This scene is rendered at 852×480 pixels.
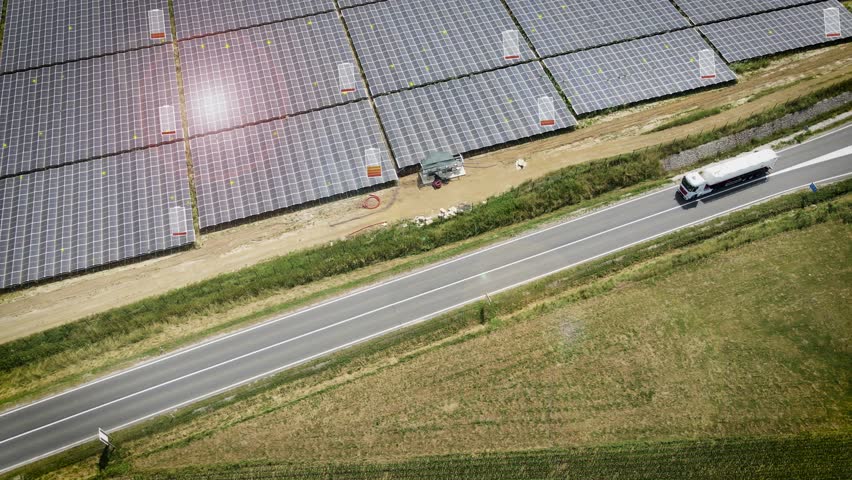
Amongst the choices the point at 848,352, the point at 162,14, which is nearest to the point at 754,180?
the point at 848,352

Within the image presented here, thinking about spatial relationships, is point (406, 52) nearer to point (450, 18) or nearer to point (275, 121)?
point (450, 18)

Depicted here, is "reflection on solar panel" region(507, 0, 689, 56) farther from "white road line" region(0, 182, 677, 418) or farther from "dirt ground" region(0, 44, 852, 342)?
"white road line" region(0, 182, 677, 418)

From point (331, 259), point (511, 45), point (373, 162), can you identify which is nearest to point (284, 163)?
point (373, 162)

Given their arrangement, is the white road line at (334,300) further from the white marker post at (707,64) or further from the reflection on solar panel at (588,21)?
the reflection on solar panel at (588,21)

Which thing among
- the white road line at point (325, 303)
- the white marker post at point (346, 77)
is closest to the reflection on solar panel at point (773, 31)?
the white road line at point (325, 303)

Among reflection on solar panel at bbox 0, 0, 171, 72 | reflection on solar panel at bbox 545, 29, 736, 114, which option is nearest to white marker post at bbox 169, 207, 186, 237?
reflection on solar panel at bbox 0, 0, 171, 72

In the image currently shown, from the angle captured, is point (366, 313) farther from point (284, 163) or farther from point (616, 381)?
point (616, 381)
